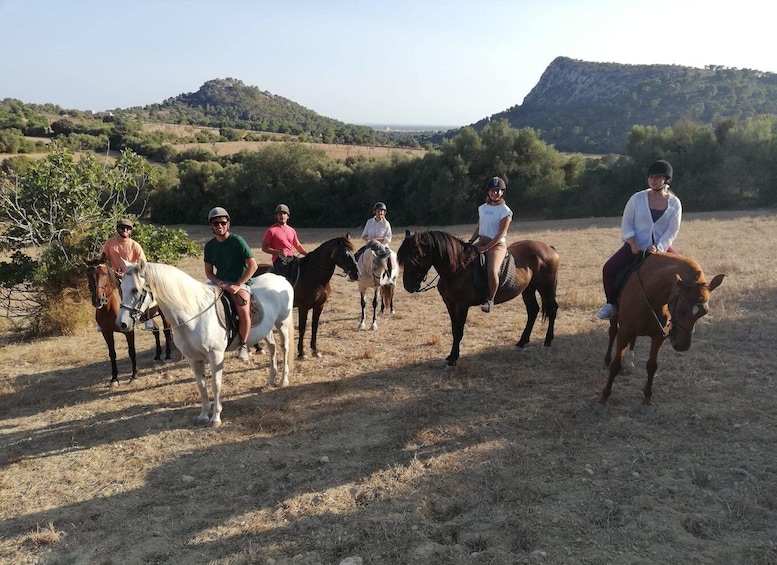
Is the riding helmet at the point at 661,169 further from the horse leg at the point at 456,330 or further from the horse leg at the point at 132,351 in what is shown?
the horse leg at the point at 132,351

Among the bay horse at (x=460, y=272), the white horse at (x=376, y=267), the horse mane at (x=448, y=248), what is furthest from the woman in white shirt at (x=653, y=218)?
the white horse at (x=376, y=267)

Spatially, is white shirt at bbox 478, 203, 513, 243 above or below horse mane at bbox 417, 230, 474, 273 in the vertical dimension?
above

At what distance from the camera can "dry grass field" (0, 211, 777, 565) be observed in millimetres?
3234

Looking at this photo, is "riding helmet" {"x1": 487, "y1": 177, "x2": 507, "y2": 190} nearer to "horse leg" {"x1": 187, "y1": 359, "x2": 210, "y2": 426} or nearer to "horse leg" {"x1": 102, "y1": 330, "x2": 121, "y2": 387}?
"horse leg" {"x1": 187, "y1": 359, "x2": 210, "y2": 426}

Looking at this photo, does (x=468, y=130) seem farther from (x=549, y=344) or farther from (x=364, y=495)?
(x=364, y=495)

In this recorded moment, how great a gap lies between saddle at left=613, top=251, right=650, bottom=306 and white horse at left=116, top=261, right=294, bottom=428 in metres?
4.23

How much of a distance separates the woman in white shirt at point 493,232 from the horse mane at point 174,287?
3698mm

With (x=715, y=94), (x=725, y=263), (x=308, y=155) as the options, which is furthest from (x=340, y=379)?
(x=715, y=94)

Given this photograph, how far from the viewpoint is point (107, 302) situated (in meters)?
5.73

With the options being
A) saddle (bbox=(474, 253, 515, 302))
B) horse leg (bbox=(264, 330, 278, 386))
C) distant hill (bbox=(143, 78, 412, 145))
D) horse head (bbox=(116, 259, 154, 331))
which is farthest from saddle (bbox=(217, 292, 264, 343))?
distant hill (bbox=(143, 78, 412, 145))

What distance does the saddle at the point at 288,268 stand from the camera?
6.84 meters

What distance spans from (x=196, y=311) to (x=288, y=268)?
2.38 metres

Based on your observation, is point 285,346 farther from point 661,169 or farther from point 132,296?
point 661,169

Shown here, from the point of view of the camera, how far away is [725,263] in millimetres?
11383
